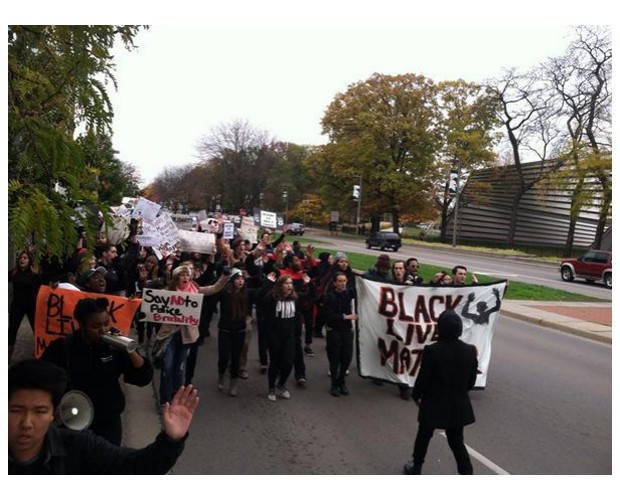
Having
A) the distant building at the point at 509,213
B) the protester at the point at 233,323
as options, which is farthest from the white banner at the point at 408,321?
the distant building at the point at 509,213

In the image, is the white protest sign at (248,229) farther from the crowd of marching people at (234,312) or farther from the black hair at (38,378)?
the black hair at (38,378)

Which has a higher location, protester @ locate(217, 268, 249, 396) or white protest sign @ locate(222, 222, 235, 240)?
white protest sign @ locate(222, 222, 235, 240)

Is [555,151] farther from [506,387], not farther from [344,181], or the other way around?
[506,387]

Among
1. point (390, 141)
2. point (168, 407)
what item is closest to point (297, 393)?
point (168, 407)

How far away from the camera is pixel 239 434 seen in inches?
217

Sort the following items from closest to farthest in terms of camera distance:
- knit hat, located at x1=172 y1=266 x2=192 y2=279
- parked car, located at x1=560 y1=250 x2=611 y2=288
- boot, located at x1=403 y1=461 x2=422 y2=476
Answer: boot, located at x1=403 y1=461 x2=422 y2=476 < knit hat, located at x1=172 y1=266 x2=192 y2=279 < parked car, located at x1=560 y1=250 x2=611 y2=288

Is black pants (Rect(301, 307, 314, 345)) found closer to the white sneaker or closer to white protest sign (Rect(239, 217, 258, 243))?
the white sneaker

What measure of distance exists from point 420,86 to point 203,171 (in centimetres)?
4179

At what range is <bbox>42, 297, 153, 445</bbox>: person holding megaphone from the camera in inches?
141

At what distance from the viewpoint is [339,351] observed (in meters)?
6.86

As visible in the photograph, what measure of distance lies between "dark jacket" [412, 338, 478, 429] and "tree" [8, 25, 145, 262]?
281cm

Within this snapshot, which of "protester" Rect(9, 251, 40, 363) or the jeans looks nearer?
the jeans

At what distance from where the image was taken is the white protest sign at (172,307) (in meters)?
6.11

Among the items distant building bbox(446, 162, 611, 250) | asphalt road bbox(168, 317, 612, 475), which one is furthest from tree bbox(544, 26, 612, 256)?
asphalt road bbox(168, 317, 612, 475)
